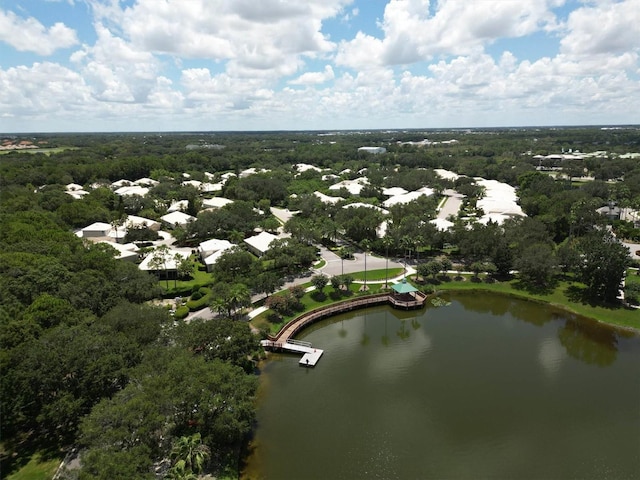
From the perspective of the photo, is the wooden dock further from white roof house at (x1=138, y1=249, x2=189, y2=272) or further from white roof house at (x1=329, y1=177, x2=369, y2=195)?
white roof house at (x1=329, y1=177, x2=369, y2=195)

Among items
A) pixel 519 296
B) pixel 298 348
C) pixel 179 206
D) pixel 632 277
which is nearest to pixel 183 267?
pixel 298 348

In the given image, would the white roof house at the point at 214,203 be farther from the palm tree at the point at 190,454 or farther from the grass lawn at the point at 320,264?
the palm tree at the point at 190,454

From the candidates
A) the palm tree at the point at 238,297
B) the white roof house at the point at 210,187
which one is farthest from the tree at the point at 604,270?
the white roof house at the point at 210,187

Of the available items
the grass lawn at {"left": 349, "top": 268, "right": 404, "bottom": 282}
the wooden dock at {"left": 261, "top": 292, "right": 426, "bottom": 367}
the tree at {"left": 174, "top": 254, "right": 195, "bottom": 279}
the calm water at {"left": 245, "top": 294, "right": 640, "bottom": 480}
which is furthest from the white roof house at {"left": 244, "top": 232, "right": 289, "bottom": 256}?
the calm water at {"left": 245, "top": 294, "right": 640, "bottom": 480}

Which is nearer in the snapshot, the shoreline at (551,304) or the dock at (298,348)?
the dock at (298,348)

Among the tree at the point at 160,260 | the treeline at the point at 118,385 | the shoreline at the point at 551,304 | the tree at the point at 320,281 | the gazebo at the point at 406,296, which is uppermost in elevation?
the treeline at the point at 118,385

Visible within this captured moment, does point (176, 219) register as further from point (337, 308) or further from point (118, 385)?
point (118, 385)

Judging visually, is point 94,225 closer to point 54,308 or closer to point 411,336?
point 54,308
